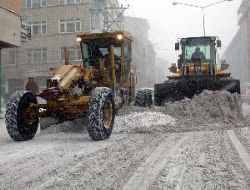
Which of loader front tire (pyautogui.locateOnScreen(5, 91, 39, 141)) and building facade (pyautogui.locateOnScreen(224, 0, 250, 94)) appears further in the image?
building facade (pyautogui.locateOnScreen(224, 0, 250, 94))

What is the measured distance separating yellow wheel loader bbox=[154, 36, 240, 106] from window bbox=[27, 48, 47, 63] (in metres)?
26.1

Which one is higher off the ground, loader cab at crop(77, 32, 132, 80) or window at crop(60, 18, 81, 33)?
window at crop(60, 18, 81, 33)

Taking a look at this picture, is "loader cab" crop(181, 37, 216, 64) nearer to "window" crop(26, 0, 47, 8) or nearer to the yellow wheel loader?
the yellow wheel loader

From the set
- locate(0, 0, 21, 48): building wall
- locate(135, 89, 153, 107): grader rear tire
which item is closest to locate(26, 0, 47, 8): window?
locate(0, 0, 21, 48): building wall

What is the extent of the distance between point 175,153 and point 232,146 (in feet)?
3.65

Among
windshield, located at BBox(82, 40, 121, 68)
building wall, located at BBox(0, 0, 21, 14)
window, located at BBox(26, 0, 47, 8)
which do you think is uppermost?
window, located at BBox(26, 0, 47, 8)

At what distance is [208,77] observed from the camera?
1448 cm

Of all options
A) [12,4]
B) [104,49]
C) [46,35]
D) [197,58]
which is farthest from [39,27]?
[104,49]

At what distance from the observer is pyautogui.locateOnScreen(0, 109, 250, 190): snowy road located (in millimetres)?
4911

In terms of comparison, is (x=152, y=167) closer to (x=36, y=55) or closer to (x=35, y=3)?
(x=36, y=55)

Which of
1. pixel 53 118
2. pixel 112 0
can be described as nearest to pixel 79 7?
pixel 112 0

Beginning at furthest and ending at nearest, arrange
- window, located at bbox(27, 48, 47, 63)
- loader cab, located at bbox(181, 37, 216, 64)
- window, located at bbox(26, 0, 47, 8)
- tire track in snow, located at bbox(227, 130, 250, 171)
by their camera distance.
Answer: window, located at bbox(26, 0, 47, 8) < window, located at bbox(27, 48, 47, 63) < loader cab, located at bbox(181, 37, 216, 64) < tire track in snow, located at bbox(227, 130, 250, 171)

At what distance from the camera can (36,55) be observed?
138ft

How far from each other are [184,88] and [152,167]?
8.45 m
